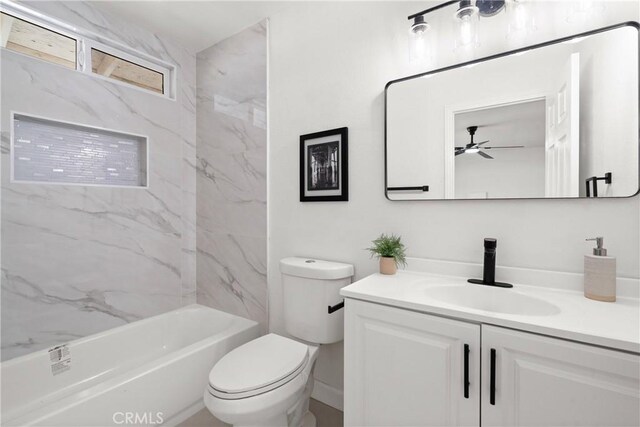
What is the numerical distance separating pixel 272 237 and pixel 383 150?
0.96 m

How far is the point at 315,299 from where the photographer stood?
1.63 meters

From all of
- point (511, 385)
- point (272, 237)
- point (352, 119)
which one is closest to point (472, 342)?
point (511, 385)

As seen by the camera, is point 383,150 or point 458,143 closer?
point 458,143

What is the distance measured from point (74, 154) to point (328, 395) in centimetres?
217

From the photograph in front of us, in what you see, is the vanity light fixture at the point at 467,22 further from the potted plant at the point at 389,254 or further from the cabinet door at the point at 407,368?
the cabinet door at the point at 407,368

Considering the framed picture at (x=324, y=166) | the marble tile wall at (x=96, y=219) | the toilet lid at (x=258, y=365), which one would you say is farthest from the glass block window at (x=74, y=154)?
the toilet lid at (x=258, y=365)

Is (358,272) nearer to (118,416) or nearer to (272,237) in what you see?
(272,237)

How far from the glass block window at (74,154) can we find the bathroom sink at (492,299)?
6.99ft

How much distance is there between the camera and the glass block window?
1701mm

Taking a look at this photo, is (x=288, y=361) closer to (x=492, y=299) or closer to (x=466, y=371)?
(x=466, y=371)

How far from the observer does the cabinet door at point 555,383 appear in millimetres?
785

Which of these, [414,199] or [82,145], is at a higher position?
[82,145]

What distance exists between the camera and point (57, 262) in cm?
180

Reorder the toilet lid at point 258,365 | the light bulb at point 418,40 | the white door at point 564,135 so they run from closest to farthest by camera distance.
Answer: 1. the white door at point 564,135
2. the toilet lid at point 258,365
3. the light bulb at point 418,40
